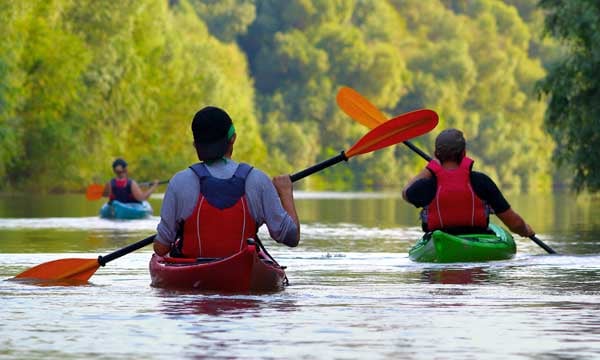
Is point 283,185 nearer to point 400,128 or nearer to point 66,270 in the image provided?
point 400,128

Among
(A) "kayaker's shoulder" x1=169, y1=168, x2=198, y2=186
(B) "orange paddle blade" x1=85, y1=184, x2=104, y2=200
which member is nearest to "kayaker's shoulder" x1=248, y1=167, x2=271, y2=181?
(A) "kayaker's shoulder" x1=169, y1=168, x2=198, y2=186

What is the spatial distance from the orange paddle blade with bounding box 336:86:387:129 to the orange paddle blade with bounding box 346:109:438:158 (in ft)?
11.5

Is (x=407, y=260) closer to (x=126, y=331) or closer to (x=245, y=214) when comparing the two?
(x=245, y=214)

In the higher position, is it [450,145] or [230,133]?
[450,145]

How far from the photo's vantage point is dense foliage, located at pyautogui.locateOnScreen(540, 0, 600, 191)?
2672 cm

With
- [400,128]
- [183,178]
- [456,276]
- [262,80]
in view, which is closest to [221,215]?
[183,178]

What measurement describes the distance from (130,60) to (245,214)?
3822cm

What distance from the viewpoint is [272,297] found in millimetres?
11039

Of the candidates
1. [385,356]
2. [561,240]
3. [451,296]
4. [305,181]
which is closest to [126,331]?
[385,356]

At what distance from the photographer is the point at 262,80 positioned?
96.8 meters

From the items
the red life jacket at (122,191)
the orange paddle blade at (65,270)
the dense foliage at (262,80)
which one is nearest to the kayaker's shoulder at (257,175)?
the orange paddle blade at (65,270)

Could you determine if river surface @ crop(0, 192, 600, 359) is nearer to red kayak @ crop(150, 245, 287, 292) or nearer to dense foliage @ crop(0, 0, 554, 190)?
red kayak @ crop(150, 245, 287, 292)

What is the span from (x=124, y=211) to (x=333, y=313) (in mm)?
18696

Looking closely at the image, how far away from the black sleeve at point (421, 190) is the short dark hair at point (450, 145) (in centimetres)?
25
